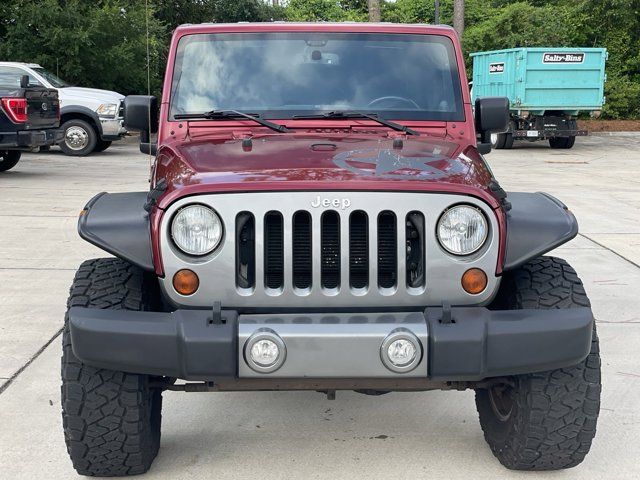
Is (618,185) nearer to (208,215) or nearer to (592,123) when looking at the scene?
(208,215)

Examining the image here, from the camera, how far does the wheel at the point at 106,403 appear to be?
11.4ft

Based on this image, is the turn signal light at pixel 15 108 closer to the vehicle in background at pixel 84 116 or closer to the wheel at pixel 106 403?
the vehicle in background at pixel 84 116

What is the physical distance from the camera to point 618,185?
568 inches

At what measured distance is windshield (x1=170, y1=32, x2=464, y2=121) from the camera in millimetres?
4684

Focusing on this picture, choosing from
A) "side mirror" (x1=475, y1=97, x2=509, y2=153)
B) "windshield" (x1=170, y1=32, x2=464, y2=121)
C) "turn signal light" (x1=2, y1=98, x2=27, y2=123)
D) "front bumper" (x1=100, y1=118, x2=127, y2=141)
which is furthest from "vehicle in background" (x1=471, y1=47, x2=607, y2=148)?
"windshield" (x1=170, y1=32, x2=464, y2=121)

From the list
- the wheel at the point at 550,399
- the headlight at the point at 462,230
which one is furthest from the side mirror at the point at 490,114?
the headlight at the point at 462,230

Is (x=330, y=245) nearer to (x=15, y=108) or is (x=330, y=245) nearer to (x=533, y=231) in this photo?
(x=533, y=231)

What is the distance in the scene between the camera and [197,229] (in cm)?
340

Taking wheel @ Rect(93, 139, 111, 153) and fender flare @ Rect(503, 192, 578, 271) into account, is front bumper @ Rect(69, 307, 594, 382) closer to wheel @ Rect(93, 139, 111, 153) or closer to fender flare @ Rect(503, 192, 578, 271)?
fender flare @ Rect(503, 192, 578, 271)

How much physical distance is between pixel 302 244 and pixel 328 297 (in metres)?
0.21

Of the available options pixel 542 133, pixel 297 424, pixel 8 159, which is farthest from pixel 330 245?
pixel 542 133

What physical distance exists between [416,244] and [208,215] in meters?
0.77

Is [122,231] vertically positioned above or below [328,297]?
above

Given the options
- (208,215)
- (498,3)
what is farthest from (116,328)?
(498,3)
